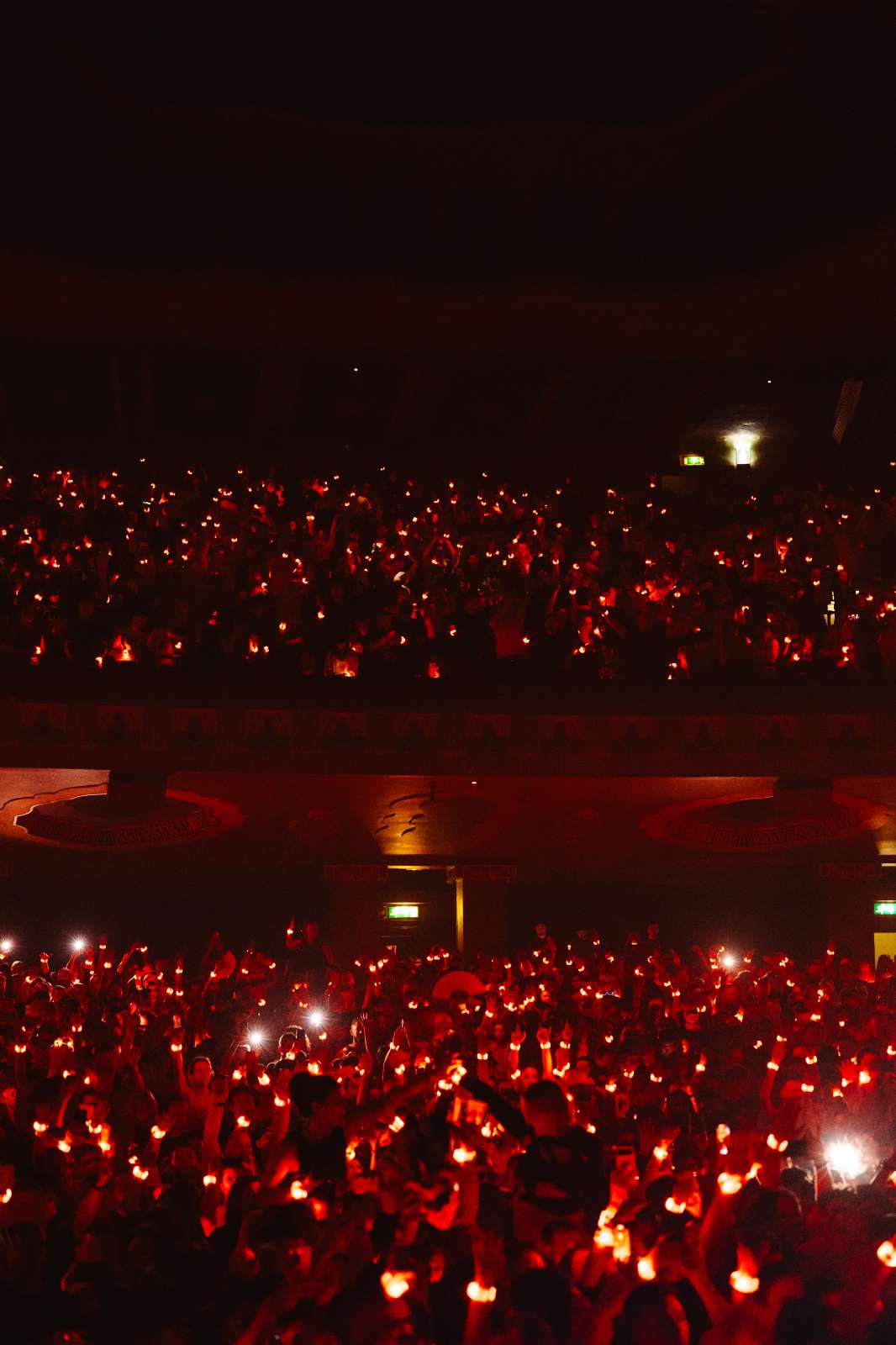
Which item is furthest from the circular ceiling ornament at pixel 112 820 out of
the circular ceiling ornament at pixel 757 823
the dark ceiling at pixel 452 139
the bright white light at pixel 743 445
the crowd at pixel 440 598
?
the bright white light at pixel 743 445

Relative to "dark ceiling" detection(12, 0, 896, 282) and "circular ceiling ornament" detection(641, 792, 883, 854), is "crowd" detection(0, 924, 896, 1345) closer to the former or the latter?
"circular ceiling ornament" detection(641, 792, 883, 854)

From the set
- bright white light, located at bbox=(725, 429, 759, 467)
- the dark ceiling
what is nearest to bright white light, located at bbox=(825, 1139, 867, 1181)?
the dark ceiling

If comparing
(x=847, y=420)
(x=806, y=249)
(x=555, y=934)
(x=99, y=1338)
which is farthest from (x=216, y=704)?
(x=847, y=420)

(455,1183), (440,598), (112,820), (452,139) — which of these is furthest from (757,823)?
(455,1183)

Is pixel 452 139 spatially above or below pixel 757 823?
above

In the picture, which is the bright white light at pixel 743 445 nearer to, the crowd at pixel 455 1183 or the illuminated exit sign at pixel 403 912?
the illuminated exit sign at pixel 403 912

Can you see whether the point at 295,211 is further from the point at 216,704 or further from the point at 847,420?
the point at 216,704

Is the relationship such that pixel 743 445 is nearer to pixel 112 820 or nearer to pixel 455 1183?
pixel 112 820

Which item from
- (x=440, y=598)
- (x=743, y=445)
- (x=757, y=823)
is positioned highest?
(x=743, y=445)
